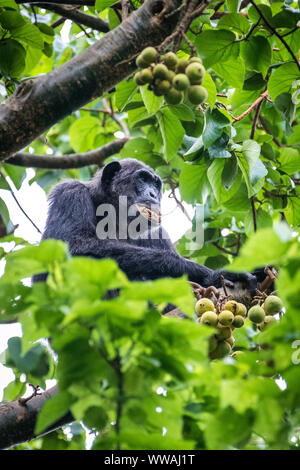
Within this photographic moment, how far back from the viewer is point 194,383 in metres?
1.92

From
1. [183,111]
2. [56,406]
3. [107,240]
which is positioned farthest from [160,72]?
[107,240]

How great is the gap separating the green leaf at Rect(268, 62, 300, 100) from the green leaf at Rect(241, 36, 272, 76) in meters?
0.09

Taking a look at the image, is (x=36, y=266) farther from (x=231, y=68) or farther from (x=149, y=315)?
(x=231, y=68)

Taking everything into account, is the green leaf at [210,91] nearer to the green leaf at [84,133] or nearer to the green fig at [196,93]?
the green fig at [196,93]

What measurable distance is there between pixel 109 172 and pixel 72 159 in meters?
0.47

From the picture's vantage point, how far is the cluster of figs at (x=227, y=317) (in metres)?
3.02

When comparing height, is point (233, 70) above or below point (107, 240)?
→ above

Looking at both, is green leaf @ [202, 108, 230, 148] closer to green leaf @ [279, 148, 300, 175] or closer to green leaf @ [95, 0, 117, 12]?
green leaf @ [95, 0, 117, 12]

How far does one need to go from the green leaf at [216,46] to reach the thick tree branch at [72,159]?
2348 mm

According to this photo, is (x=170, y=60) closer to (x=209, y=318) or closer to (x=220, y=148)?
(x=220, y=148)

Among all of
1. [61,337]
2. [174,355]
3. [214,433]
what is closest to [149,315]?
[174,355]

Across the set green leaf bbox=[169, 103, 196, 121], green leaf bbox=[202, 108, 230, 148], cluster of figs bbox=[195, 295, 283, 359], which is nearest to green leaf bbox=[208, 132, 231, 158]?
green leaf bbox=[202, 108, 230, 148]

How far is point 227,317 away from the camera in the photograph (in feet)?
9.93

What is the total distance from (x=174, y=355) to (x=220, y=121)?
2024mm
